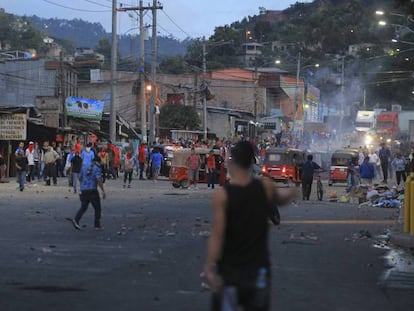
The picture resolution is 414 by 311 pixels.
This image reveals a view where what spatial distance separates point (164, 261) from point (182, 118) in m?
57.9

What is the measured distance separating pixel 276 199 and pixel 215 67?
96.1 metres

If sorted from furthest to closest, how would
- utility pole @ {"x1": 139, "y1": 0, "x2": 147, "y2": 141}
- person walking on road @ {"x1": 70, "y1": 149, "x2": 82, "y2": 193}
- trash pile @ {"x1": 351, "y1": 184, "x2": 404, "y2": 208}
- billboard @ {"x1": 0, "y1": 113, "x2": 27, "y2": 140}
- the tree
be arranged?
1. the tree
2. utility pole @ {"x1": 139, "y1": 0, "x2": 147, "y2": 141}
3. billboard @ {"x1": 0, "y1": 113, "x2": 27, "y2": 140}
4. person walking on road @ {"x1": 70, "y1": 149, "x2": 82, "y2": 193}
5. trash pile @ {"x1": 351, "y1": 184, "x2": 404, "y2": 208}

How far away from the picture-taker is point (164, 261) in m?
11.8

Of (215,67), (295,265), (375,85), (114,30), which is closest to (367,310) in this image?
(295,265)

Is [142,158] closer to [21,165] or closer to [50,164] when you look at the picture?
[50,164]

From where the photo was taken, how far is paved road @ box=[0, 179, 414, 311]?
8938 mm

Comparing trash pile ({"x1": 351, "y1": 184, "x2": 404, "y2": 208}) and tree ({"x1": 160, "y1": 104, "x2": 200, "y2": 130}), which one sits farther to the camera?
tree ({"x1": 160, "y1": 104, "x2": 200, "y2": 130})

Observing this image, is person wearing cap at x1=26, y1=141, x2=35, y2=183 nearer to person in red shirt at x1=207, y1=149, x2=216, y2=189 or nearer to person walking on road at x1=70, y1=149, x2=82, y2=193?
person walking on road at x1=70, y1=149, x2=82, y2=193

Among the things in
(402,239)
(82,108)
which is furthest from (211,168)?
(82,108)

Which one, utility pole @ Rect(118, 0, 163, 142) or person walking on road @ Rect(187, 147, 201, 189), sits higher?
utility pole @ Rect(118, 0, 163, 142)

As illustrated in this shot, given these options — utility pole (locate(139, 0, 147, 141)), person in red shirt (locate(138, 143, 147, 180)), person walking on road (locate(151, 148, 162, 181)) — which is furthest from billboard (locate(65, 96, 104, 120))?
person walking on road (locate(151, 148, 162, 181))

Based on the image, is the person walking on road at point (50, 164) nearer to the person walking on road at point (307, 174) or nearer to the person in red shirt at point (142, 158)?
the person in red shirt at point (142, 158)

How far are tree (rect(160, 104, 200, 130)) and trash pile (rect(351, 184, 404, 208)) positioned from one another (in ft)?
139

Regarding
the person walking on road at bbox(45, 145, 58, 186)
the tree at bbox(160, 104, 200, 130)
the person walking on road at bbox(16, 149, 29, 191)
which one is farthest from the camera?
the tree at bbox(160, 104, 200, 130)
